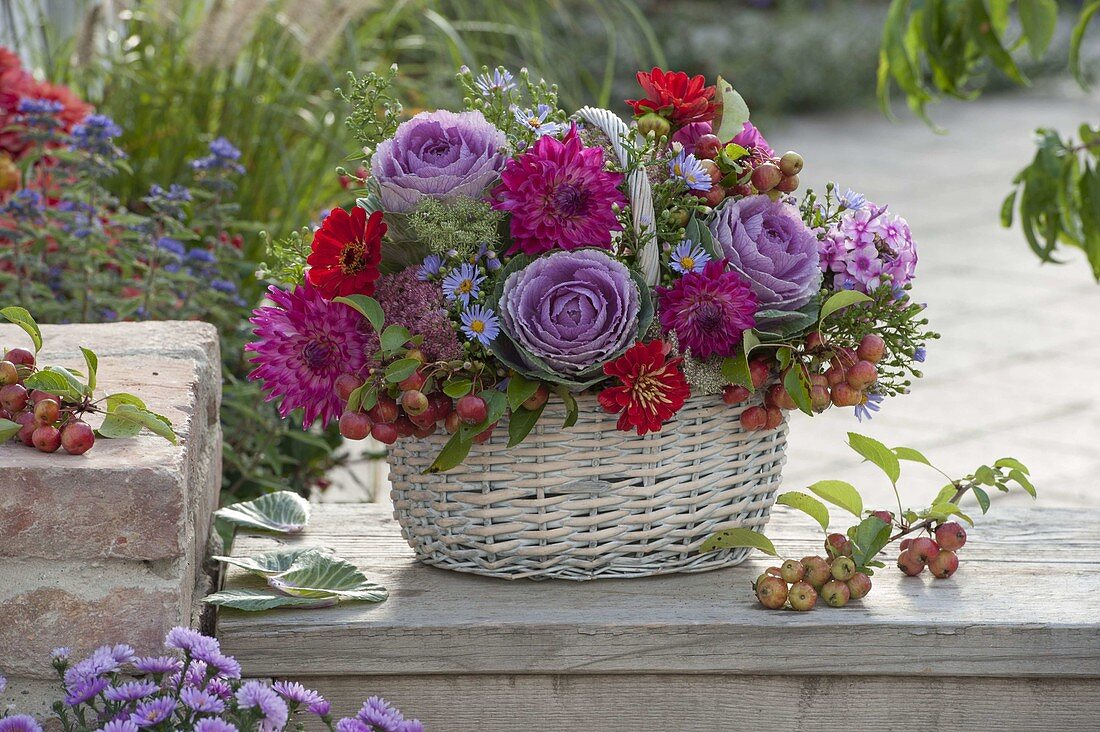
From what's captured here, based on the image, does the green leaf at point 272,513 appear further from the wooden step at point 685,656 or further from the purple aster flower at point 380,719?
the purple aster flower at point 380,719

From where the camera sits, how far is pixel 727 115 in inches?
56.6

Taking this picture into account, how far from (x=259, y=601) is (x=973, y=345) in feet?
11.7

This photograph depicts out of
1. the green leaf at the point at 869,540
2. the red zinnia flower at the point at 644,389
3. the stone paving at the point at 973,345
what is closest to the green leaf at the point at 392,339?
the red zinnia flower at the point at 644,389

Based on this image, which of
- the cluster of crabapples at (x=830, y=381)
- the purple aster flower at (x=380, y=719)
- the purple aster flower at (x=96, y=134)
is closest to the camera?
the purple aster flower at (x=380, y=719)

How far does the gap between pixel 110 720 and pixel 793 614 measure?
2.32 ft

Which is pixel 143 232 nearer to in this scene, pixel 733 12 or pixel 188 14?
pixel 188 14

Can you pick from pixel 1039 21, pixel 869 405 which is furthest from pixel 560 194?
pixel 1039 21

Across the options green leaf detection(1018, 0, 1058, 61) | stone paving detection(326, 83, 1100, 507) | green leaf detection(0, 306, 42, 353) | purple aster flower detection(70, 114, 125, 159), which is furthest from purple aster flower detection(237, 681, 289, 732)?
stone paving detection(326, 83, 1100, 507)

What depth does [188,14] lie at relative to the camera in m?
3.18

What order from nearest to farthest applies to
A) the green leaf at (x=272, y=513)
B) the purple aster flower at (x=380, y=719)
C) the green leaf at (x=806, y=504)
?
the purple aster flower at (x=380, y=719) → the green leaf at (x=806, y=504) → the green leaf at (x=272, y=513)

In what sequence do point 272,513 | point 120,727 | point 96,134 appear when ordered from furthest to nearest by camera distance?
point 96,134, point 272,513, point 120,727

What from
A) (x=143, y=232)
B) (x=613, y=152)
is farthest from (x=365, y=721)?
(x=143, y=232)

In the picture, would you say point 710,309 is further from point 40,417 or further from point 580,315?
point 40,417

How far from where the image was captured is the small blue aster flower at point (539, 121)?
4.50 feet
